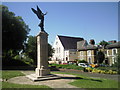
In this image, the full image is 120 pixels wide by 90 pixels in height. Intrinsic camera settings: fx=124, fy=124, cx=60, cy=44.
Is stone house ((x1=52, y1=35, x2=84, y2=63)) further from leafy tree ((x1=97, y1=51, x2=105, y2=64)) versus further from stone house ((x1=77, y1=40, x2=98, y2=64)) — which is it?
leafy tree ((x1=97, y1=51, x2=105, y2=64))

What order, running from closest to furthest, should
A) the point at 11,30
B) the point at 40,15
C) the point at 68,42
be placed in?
the point at 40,15 < the point at 11,30 < the point at 68,42

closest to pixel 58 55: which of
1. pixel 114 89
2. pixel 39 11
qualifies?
pixel 39 11

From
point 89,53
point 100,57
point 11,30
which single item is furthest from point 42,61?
point 89,53

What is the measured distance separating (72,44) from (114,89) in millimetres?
49900

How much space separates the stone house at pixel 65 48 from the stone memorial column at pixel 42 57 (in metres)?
39.3

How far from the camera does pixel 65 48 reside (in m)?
56.4

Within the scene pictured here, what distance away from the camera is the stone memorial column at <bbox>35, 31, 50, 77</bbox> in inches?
553

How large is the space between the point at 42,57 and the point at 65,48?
42.1 meters

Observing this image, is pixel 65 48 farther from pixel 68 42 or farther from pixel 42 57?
pixel 42 57

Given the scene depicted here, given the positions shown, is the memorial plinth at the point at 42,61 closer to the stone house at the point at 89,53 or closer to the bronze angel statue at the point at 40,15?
the bronze angel statue at the point at 40,15

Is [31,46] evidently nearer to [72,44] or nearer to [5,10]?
[5,10]

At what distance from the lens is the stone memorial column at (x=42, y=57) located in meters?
14.1

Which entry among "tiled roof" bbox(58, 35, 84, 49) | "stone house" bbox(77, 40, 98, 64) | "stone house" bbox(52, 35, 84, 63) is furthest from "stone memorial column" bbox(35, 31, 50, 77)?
"tiled roof" bbox(58, 35, 84, 49)

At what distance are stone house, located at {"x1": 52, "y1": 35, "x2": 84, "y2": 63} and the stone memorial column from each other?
1547 inches
